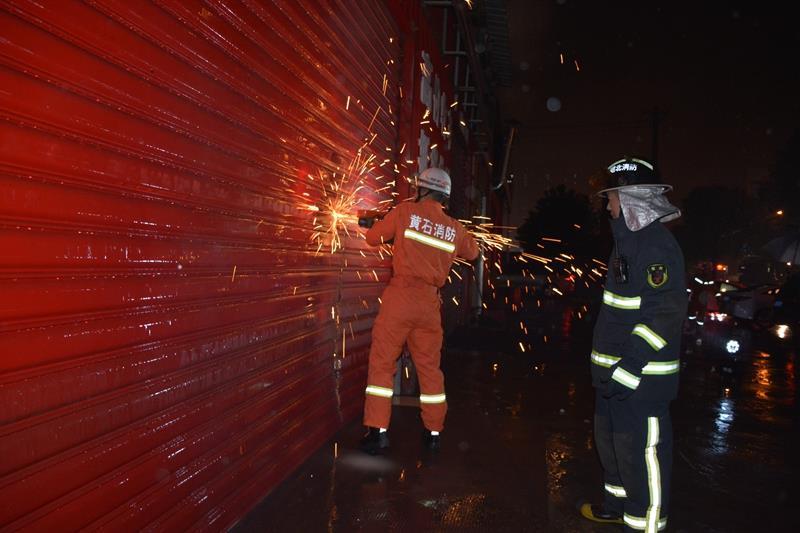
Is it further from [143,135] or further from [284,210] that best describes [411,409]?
[143,135]

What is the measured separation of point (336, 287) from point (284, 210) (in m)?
1.34

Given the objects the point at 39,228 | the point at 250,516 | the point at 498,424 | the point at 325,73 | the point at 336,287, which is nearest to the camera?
the point at 39,228

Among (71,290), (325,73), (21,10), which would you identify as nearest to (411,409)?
(325,73)

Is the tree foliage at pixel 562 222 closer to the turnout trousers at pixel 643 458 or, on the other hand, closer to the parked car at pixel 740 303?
the parked car at pixel 740 303

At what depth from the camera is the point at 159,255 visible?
2857 mm

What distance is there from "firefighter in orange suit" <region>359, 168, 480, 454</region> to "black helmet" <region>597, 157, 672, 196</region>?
1.62 meters

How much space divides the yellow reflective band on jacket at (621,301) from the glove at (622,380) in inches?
12.9

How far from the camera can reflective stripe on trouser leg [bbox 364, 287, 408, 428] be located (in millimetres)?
5148

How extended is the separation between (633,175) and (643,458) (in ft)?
5.02

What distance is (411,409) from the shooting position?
6.62 m

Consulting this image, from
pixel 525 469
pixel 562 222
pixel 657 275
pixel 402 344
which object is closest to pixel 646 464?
Result: pixel 657 275

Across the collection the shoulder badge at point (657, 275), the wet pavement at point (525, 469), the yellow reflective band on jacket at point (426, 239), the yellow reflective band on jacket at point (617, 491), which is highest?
the yellow reflective band on jacket at point (426, 239)

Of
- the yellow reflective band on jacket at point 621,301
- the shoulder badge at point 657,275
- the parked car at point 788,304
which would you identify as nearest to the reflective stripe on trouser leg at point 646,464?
the yellow reflective band on jacket at point 621,301

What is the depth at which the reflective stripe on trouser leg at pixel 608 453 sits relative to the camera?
4.04 metres
